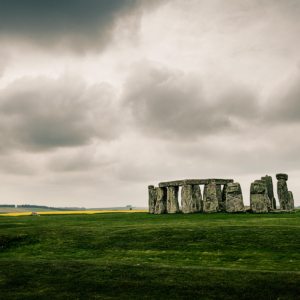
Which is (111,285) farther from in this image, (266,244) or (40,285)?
(266,244)

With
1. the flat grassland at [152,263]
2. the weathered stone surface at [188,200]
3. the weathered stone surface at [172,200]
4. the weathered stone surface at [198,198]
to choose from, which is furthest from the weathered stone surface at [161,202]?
the flat grassland at [152,263]

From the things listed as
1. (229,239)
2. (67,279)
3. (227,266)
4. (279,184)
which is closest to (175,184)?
(279,184)

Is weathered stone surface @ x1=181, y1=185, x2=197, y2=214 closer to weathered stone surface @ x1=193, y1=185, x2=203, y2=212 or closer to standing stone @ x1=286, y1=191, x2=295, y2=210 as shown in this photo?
weathered stone surface @ x1=193, y1=185, x2=203, y2=212

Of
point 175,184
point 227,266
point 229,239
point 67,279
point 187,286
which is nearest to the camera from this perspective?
point 187,286

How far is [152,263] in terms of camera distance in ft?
34.9

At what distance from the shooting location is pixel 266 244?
12375mm

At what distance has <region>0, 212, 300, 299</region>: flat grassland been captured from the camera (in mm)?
7016

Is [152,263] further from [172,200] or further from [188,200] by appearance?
[172,200]

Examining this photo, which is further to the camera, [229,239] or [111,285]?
[229,239]

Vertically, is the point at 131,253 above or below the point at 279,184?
below

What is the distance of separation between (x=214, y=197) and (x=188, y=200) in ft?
9.45

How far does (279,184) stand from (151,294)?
29310mm

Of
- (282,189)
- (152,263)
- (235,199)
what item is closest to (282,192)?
(282,189)

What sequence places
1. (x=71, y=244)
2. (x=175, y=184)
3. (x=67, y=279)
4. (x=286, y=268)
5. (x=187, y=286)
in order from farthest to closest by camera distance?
1. (x=175, y=184)
2. (x=71, y=244)
3. (x=286, y=268)
4. (x=67, y=279)
5. (x=187, y=286)
